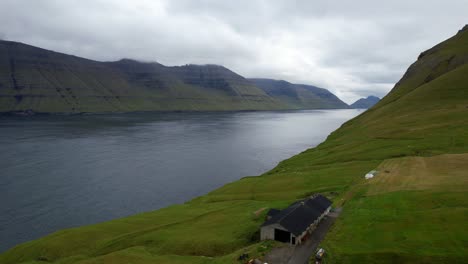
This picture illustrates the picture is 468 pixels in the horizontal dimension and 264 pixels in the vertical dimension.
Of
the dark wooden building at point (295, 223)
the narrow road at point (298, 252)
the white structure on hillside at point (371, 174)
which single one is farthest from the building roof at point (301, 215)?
the white structure on hillside at point (371, 174)

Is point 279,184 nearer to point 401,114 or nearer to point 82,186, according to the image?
point 82,186

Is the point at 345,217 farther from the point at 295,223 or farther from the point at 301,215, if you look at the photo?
the point at 295,223

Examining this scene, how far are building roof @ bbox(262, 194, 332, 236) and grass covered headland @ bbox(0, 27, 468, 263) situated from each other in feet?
11.8

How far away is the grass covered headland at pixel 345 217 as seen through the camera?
39.5 metres

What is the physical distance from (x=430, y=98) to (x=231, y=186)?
11840cm

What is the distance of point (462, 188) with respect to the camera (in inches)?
2135

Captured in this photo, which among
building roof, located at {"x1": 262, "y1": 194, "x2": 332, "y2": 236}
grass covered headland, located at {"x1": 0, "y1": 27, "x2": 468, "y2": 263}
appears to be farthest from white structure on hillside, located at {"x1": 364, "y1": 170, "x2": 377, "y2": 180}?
building roof, located at {"x1": 262, "y1": 194, "x2": 332, "y2": 236}

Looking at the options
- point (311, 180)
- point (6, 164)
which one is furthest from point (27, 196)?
point (311, 180)

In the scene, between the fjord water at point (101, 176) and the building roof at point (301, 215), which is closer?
the building roof at point (301, 215)

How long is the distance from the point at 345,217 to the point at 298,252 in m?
13.1

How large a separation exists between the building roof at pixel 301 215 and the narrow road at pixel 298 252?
1.80 metres

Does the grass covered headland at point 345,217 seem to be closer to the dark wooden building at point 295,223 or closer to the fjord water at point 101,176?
the dark wooden building at point 295,223

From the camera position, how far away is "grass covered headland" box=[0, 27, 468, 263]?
130ft

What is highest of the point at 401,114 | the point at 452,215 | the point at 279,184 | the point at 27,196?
the point at 401,114
